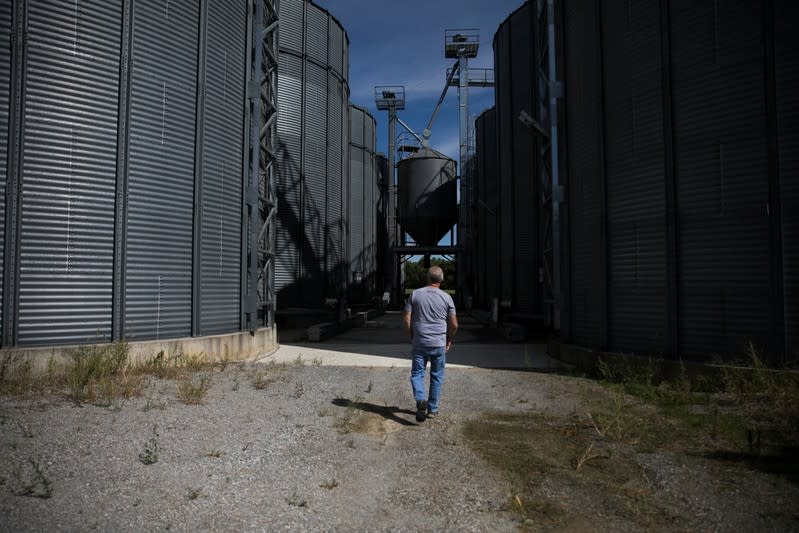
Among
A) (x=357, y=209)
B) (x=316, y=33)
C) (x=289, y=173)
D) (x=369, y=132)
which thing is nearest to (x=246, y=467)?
(x=289, y=173)

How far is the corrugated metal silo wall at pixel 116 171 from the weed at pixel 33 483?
4.69 meters

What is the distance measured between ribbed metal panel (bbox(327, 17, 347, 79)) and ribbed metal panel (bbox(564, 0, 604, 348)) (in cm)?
1146

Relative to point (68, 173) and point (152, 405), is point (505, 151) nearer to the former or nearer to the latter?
point (68, 173)

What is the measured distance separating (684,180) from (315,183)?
13381mm

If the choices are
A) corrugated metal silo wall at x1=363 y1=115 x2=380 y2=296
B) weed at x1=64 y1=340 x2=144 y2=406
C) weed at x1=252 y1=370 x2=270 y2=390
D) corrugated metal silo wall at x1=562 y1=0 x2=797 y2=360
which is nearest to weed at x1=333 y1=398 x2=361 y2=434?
weed at x1=252 y1=370 x2=270 y2=390

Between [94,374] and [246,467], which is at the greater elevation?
[94,374]

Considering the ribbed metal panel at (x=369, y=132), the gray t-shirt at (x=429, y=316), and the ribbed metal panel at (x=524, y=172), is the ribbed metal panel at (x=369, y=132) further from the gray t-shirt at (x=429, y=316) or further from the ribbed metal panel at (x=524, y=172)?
the gray t-shirt at (x=429, y=316)

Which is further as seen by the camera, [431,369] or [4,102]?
[4,102]

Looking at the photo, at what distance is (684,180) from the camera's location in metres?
8.01

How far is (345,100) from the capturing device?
21281 millimetres

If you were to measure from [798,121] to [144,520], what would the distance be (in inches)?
352

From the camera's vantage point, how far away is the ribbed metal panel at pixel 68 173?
776cm

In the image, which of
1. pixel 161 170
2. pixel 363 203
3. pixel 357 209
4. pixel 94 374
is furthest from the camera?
pixel 363 203

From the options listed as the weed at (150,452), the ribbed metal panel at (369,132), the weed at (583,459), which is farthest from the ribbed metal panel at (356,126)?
the weed at (583,459)
